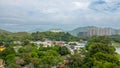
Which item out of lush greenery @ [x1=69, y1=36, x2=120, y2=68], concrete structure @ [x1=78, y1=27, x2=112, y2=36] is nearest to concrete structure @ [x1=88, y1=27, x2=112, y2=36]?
concrete structure @ [x1=78, y1=27, x2=112, y2=36]

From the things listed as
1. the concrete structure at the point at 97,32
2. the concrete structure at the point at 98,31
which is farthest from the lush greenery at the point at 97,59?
the concrete structure at the point at 97,32

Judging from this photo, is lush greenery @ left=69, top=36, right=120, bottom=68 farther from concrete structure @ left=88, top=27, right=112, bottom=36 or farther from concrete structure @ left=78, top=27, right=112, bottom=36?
concrete structure @ left=78, top=27, right=112, bottom=36

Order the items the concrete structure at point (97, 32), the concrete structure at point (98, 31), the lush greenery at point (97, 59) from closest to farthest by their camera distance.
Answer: the lush greenery at point (97, 59)
the concrete structure at point (98, 31)
the concrete structure at point (97, 32)

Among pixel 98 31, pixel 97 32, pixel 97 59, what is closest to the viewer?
pixel 97 59

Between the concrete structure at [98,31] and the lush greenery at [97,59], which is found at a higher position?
the lush greenery at [97,59]

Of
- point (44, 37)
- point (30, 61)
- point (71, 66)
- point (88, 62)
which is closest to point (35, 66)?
point (30, 61)

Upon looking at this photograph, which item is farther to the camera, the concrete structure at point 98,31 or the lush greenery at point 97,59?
the concrete structure at point 98,31

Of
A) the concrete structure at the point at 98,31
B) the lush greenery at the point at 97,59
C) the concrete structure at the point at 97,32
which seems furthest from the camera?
the concrete structure at the point at 97,32

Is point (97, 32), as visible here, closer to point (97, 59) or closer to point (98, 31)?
point (98, 31)

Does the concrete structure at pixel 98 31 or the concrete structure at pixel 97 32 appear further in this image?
the concrete structure at pixel 97 32

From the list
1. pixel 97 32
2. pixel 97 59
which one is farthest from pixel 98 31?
pixel 97 59

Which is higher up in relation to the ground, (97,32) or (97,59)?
(97,59)

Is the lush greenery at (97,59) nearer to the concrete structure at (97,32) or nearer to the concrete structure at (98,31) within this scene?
the concrete structure at (98,31)
